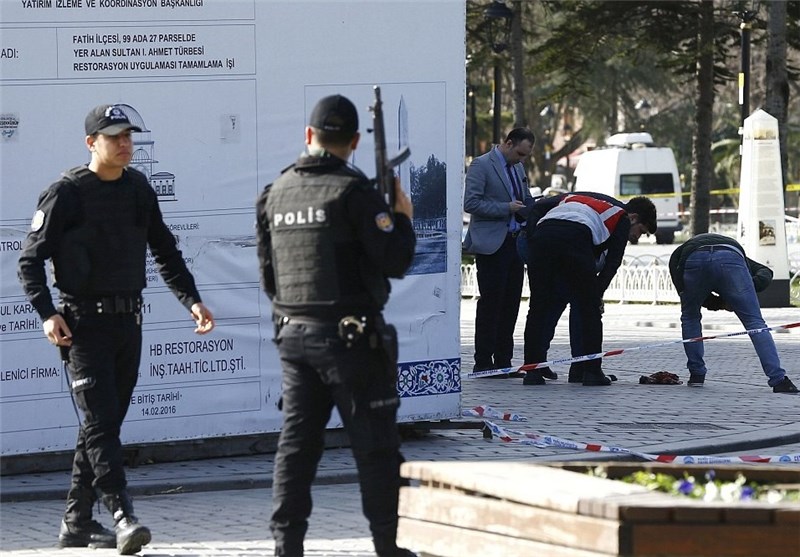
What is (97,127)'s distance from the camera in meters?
6.69

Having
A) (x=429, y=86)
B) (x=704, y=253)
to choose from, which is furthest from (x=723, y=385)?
(x=429, y=86)

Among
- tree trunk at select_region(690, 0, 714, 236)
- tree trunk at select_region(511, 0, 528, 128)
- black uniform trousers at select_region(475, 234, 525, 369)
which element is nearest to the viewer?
black uniform trousers at select_region(475, 234, 525, 369)

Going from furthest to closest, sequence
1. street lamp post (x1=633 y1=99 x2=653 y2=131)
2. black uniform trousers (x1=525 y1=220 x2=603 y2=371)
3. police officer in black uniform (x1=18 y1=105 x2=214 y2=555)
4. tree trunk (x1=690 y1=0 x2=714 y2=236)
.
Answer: street lamp post (x1=633 y1=99 x2=653 y2=131) < tree trunk (x1=690 y1=0 x2=714 y2=236) < black uniform trousers (x1=525 y1=220 x2=603 y2=371) < police officer in black uniform (x1=18 y1=105 x2=214 y2=555)

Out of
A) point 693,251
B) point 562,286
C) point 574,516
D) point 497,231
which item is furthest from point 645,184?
point 574,516

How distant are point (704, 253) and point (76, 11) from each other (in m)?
A: 5.73

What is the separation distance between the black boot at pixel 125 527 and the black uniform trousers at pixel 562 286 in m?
6.24

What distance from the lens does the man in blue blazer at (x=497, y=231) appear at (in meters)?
12.7

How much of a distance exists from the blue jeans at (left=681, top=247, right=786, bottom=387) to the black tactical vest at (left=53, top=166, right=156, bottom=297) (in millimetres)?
6314

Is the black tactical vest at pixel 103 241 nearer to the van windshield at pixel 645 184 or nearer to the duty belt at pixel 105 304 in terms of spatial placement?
the duty belt at pixel 105 304

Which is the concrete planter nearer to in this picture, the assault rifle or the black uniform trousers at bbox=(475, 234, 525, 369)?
the assault rifle

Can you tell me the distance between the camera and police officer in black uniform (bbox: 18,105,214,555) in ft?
21.7

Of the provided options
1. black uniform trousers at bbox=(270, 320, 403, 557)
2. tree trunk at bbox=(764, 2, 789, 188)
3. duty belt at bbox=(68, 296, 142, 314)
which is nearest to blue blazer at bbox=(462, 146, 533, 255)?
duty belt at bbox=(68, 296, 142, 314)

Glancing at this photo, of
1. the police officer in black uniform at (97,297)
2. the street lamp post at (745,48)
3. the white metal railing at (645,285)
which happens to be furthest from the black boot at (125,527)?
the street lamp post at (745,48)

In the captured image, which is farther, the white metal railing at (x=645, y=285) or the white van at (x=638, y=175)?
the white van at (x=638, y=175)
